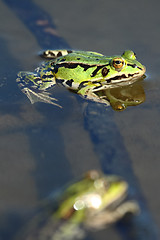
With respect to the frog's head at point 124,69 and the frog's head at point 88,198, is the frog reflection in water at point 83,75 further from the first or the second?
the frog's head at point 88,198

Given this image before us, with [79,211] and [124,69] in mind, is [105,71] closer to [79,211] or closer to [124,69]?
[124,69]

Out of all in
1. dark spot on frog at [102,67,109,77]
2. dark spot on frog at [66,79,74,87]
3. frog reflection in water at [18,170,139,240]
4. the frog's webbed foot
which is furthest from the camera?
dark spot on frog at [66,79,74,87]

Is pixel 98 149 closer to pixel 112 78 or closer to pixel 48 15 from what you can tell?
pixel 112 78

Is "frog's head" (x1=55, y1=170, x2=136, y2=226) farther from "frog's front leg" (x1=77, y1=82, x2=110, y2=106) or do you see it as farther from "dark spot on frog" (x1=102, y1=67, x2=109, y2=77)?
"dark spot on frog" (x1=102, y1=67, x2=109, y2=77)

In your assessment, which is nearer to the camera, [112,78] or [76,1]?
[112,78]

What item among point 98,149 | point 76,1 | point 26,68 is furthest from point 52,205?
point 76,1

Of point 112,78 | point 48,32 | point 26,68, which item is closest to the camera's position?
point 112,78

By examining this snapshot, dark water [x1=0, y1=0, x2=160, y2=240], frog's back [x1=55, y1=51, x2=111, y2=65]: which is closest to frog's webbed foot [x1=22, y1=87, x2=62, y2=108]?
dark water [x1=0, y1=0, x2=160, y2=240]

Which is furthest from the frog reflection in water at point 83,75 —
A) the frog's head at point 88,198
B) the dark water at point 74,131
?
the frog's head at point 88,198
